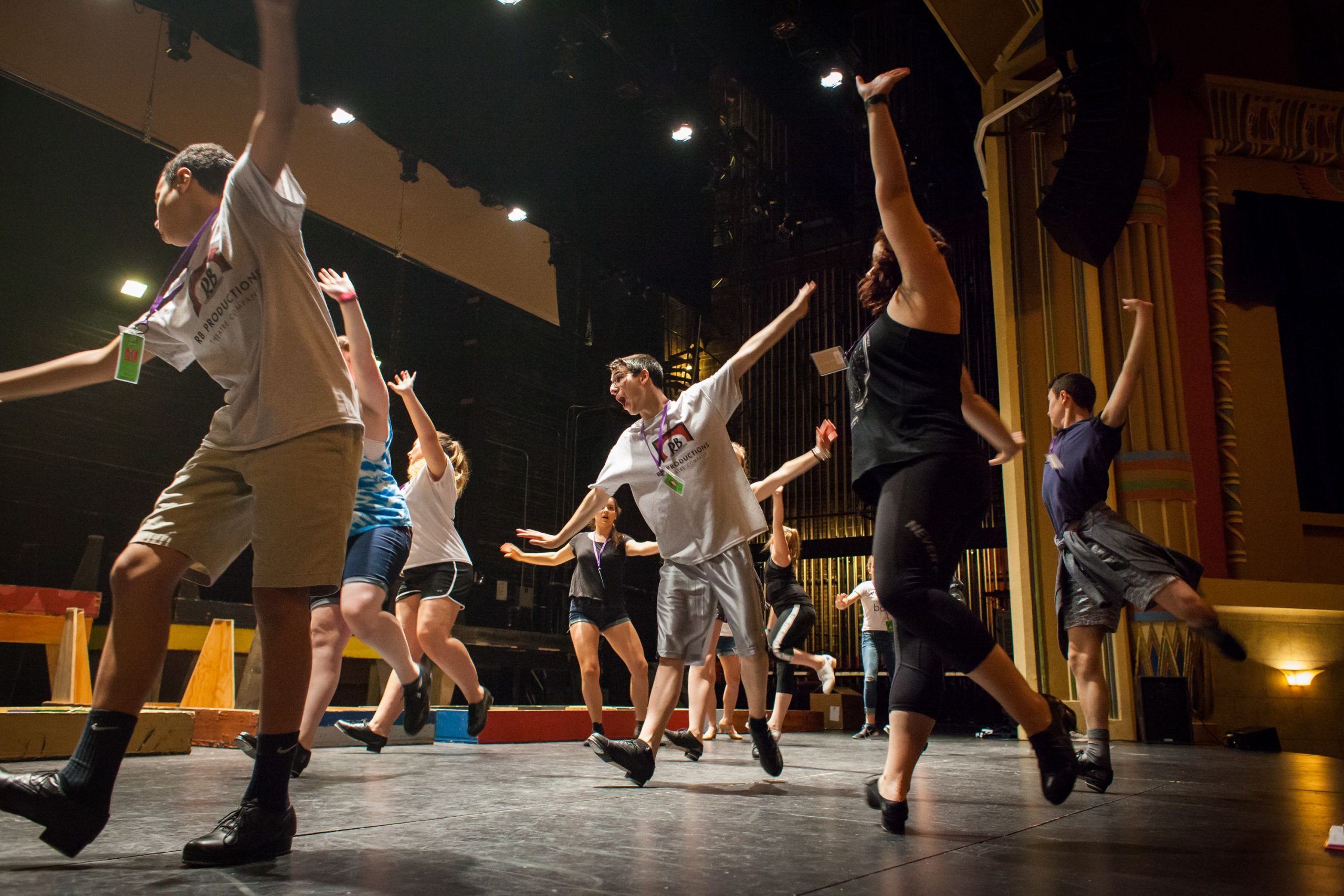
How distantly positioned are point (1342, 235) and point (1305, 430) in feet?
6.37

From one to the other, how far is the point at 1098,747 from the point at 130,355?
130 inches

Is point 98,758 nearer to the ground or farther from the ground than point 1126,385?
nearer to the ground

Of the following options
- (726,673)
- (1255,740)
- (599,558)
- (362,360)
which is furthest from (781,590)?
(362,360)

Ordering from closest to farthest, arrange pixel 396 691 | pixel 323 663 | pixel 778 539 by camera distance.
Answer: pixel 323 663
pixel 396 691
pixel 778 539

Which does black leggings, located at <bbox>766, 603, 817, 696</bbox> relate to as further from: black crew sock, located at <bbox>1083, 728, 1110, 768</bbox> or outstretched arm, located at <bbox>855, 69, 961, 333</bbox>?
outstretched arm, located at <bbox>855, 69, 961, 333</bbox>

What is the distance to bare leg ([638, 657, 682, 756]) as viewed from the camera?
3.06 meters

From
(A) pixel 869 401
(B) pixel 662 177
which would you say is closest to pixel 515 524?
(B) pixel 662 177

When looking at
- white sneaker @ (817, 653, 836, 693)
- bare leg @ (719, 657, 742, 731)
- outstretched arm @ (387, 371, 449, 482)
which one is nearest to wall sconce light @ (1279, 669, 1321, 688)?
white sneaker @ (817, 653, 836, 693)

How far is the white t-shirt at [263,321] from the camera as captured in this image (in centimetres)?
182

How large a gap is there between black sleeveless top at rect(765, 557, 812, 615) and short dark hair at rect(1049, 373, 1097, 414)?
3394mm

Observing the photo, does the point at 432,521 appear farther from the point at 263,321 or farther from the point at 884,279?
the point at 884,279

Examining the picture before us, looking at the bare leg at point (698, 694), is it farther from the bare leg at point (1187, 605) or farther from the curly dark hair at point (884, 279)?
the curly dark hair at point (884, 279)

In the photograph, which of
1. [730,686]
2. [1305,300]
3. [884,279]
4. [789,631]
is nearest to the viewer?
[884,279]

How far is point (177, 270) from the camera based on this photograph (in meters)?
2.03
